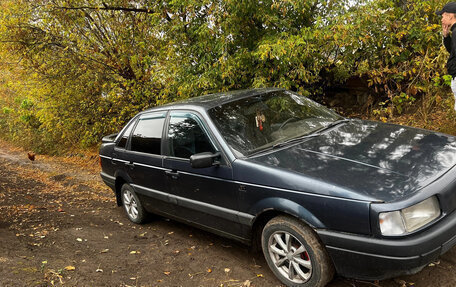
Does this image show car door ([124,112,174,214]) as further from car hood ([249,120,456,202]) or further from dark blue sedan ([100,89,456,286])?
car hood ([249,120,456,202])

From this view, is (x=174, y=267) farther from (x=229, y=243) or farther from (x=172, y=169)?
(x=172, y=169)

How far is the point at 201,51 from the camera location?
7195mm

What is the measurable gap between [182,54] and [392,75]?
4.38 metres

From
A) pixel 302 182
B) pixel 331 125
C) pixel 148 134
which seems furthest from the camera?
pixel 148 134

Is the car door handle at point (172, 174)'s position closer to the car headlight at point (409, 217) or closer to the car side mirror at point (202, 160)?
the car side mirror at point (202, 160)

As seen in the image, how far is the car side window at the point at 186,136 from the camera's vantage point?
11.7ft

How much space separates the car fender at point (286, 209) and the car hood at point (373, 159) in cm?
27

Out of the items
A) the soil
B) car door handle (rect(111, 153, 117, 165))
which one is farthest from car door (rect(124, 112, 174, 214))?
the soil

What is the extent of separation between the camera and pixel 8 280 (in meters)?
3.20

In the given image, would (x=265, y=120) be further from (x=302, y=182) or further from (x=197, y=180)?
(x=302, y=182)

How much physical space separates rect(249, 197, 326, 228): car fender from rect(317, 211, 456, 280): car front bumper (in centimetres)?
10

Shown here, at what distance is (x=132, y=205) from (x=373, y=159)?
3538 mm

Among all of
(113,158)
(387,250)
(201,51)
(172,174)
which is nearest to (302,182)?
(387,250)

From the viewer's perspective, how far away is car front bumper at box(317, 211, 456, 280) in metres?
2.33
